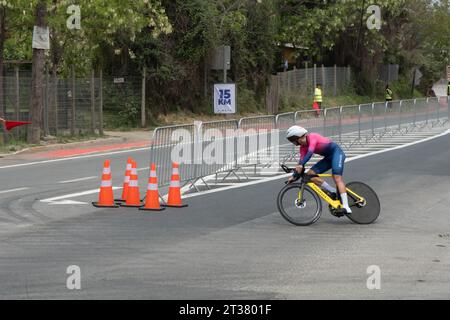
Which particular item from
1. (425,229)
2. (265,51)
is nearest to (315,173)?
(425,229)

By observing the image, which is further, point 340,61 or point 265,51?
point 340,61

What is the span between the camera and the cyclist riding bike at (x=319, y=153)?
35.4 ft

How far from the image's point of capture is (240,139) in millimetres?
15523

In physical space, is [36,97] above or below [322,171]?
above

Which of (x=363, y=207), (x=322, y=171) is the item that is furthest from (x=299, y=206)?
(x=363, y=207)

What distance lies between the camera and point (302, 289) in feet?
24.1

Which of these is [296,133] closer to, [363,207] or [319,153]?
[319,153]

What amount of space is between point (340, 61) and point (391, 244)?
138 feet

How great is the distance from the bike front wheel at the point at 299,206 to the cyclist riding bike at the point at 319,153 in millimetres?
170

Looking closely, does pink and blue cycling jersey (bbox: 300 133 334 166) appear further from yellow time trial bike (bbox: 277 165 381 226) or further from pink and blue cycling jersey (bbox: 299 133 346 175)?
yellow time trial bike (bbox: 277 165 381 226)

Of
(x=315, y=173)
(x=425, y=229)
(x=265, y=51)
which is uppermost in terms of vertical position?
(x=265, y=51)

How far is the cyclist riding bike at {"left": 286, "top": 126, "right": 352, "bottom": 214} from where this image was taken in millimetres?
10789

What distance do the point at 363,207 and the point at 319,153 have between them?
100 centimetres
